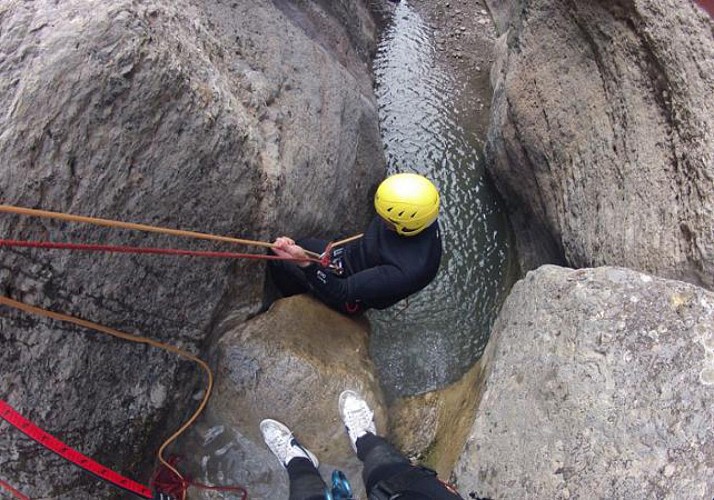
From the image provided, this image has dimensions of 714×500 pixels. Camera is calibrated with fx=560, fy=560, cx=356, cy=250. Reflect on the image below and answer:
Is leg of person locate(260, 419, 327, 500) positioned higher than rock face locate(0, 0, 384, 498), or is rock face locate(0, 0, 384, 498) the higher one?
rock face locate(0, 0, 384, 498)

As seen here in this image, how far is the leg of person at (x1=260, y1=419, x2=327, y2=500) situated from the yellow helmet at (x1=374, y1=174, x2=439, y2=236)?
1.45 metres

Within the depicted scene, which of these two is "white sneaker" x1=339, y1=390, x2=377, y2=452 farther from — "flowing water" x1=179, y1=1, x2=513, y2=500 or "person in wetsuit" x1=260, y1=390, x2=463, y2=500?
"flowing water" x1=179, y1=1, x2=513, y2=500

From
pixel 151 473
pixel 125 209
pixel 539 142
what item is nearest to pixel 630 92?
pixel 539 142

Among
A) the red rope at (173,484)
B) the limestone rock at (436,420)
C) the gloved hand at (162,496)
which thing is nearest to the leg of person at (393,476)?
the limestone rock at (436,420)

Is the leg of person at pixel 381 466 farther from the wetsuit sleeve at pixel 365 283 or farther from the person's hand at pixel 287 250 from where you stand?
the person's hand at pixel 287 250

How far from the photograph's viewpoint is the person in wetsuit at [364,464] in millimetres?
2670

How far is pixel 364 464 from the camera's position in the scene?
320 centimetres

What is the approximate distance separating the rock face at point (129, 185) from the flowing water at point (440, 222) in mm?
1174

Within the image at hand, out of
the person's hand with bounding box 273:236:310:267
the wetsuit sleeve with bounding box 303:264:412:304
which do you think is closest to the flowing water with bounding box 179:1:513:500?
the wetsuit sleeve with bounding box 303:264:412:304

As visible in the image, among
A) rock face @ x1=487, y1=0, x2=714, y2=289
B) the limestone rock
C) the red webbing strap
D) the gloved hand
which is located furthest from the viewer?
the limestone rock

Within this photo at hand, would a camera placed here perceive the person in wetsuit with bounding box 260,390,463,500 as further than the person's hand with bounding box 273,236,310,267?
No

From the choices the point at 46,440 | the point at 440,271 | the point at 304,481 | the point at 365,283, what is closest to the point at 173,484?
the point at 304,481

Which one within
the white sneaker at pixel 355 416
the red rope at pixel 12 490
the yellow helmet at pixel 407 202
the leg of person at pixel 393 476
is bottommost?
the white sneaker at pixel 355 416

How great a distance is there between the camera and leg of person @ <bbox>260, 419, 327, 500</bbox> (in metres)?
3.02
